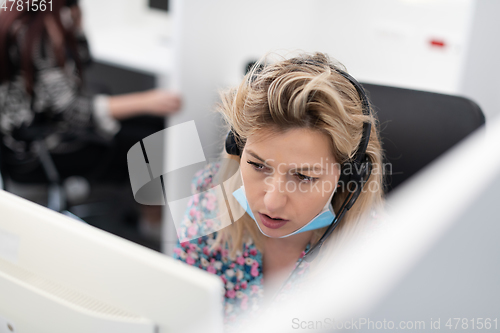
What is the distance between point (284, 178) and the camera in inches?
27.7

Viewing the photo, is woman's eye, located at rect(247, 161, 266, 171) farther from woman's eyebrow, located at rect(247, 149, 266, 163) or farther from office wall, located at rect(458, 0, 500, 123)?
office wall, located at rect(458, 0, 500, 123)

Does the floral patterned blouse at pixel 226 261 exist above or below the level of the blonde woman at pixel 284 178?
below

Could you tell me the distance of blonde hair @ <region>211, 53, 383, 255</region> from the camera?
2.21 feet

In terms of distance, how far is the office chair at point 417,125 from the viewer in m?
0.92

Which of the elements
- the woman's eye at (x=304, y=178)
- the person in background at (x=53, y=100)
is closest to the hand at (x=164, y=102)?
the person in background at (x=53, y=100)

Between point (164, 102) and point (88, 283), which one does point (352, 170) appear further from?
point (164, 102)

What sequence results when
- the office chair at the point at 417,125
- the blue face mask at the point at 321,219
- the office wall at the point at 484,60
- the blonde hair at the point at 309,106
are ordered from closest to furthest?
1. the blonde hair at the point at 309,106
2. the blue face mask at the point at 321,219
3. the office chair at the point at 417,125
4. the office wall at the point at 484,60

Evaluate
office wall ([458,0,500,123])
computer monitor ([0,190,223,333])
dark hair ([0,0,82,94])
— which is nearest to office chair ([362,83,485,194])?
office wall ([458,0,500,123])

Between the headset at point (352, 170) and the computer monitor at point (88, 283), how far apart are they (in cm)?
A: 37

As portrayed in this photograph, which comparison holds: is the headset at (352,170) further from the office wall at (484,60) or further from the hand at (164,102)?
the hand at (164,102)

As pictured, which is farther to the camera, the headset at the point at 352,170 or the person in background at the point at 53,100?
the person in background at the point at 53,100

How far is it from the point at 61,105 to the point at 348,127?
4.40ft

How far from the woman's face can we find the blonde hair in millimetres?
16

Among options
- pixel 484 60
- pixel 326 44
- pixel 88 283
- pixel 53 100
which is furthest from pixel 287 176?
pixel 326 44
